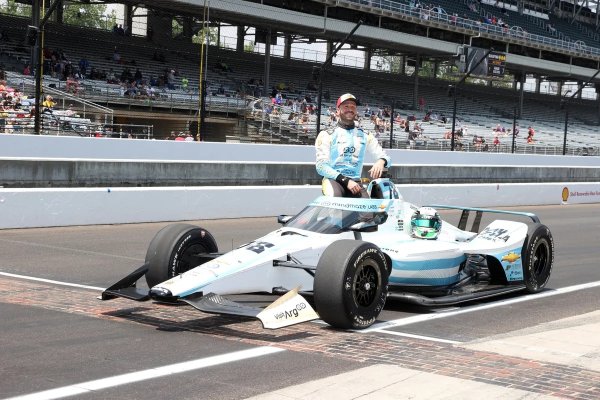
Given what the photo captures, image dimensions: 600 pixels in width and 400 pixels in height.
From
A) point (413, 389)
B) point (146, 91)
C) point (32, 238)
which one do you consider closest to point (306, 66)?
point (146, 91)

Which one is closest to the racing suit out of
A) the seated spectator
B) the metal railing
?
the seated spectator

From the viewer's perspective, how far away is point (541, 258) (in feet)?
37.3

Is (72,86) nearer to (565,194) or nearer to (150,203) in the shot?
(150,203)

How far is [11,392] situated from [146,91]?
3465cm

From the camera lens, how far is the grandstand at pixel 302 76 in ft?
125

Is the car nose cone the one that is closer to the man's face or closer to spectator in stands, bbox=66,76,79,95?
the man's face

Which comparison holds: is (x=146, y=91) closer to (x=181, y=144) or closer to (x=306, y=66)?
(x=181, y=144)

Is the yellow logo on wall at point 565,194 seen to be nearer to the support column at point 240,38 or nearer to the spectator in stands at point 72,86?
the spectator in stands at point 72,86

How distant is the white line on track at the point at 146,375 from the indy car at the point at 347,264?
0.42 m

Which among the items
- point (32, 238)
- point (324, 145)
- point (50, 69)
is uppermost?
point (50, 69)

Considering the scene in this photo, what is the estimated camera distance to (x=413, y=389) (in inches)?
243

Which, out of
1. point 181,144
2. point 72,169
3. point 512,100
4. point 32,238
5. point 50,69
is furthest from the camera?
point 512,100

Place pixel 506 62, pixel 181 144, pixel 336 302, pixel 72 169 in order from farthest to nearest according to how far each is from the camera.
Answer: pixel 506 62 < pixel 181 144 < pixel 72 169 < pixel 336 302

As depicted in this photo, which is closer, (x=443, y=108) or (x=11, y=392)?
(x=11, y=392)
